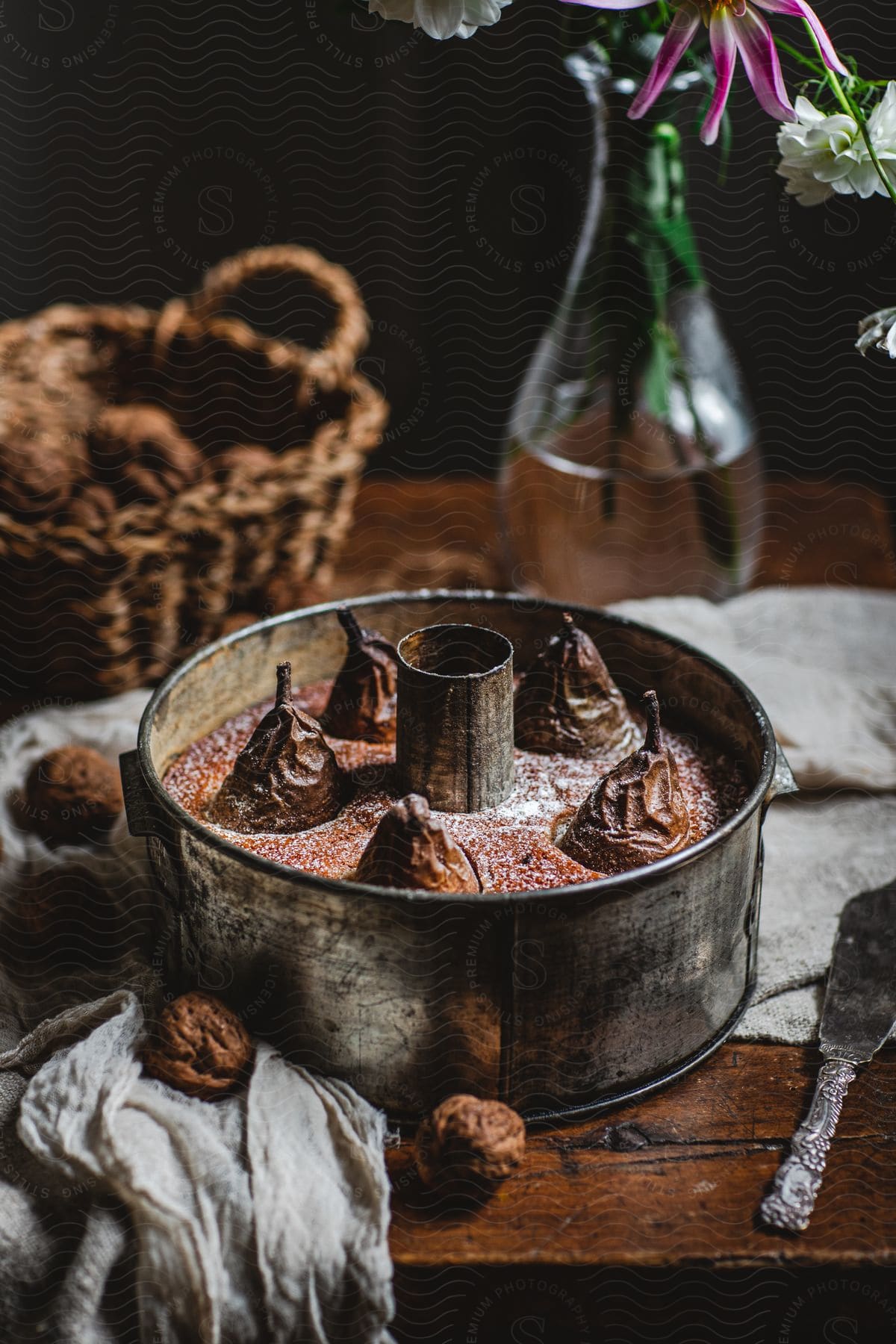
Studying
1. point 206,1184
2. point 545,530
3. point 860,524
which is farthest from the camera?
point 860,524

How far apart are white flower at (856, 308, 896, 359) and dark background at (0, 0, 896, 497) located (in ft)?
2.53

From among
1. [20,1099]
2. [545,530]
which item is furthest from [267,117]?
[20,1099]

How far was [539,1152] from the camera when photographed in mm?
1022

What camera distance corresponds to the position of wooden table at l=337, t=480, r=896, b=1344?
942 mm

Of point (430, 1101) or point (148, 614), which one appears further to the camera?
point (148, 614)

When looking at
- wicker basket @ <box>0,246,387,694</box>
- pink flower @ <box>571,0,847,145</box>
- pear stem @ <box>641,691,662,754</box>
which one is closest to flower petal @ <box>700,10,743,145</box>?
pink flower @ <box>571,0,847,145</box>

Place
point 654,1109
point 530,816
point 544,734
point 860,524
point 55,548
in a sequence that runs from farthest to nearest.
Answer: point 860,524 < point 55,548 < point 544,734 < point 530,816 < point 654,1109

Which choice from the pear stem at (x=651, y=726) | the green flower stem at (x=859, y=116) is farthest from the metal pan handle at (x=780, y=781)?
the green flower stem at (x=859, y=116)

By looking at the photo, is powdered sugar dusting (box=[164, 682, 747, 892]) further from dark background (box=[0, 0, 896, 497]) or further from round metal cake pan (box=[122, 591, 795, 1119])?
dark background (box=[0, 0, 896, 497])

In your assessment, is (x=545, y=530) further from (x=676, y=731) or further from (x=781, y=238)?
(x=781, y=238)

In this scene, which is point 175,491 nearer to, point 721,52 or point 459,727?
point 459,727

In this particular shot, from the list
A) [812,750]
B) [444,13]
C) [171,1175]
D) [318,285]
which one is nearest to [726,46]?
[444,13]

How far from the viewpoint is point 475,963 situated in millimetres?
950

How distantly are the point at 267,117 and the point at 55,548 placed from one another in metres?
0.87
